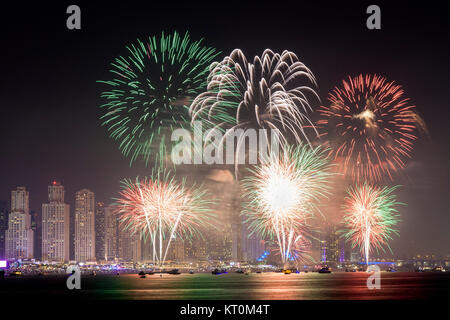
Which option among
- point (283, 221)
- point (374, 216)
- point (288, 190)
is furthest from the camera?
point (374, 216)
